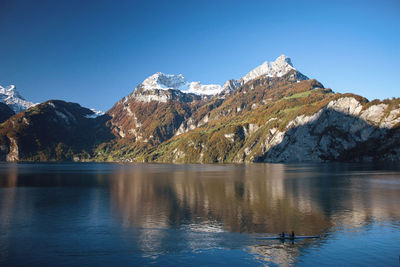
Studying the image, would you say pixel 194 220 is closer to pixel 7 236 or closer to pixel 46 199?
pixel 7 236

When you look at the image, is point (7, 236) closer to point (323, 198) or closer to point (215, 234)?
point (215, 234)

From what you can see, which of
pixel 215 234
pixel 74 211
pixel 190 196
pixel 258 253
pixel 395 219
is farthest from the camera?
pixel 190 196

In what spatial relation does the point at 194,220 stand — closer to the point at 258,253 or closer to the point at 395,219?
the point at 258,253

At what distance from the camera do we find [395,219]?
47.1 meters

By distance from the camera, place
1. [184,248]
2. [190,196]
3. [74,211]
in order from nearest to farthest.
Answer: [184,248] < [74,211] < [190,196]

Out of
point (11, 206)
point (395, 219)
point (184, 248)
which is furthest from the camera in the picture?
point (11, 206)

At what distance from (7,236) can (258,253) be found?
1270 inches

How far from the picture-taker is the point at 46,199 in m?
68.9

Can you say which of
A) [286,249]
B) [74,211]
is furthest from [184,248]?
[74,211]

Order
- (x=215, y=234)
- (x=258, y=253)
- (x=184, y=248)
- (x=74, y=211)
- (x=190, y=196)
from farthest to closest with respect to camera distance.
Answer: (x=190, y=196)
(x=74, y=211)
(x=215, y=234)
(x=184, y=248)
(x=258, y=253)

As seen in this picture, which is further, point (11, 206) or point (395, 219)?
point (11, 206)

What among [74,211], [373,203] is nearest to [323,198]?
[373,203]

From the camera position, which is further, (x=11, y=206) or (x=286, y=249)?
(x=11, y=206)

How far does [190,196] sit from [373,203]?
128ft
